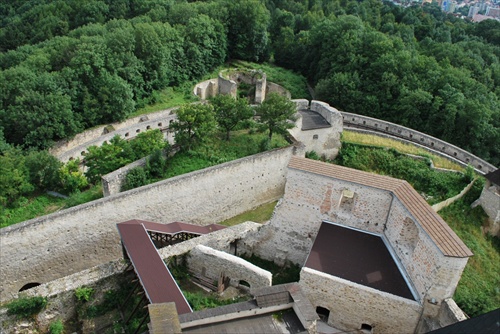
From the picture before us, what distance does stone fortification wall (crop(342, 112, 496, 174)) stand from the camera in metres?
33.2

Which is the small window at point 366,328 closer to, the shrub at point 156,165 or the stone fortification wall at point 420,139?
the shrub at point 156,165

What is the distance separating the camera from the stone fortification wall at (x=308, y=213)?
18.7 m

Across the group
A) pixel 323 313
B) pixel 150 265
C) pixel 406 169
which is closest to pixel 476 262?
pixel 323 313

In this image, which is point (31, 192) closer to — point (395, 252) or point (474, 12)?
point (395, 252)

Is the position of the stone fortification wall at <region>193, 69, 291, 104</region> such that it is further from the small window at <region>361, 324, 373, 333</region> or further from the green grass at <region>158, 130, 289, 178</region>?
the small window at <region>361, 324, 373, 333</region>

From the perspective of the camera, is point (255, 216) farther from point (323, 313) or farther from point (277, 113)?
point (323, 313)

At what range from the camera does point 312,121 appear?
29828 mm

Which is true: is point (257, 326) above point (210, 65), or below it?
above

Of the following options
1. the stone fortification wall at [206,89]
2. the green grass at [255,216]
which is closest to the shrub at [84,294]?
the green grass at [255,216]

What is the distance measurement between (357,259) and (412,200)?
3.11 m

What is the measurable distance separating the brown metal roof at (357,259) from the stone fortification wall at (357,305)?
343mm

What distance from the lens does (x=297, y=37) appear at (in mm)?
55375

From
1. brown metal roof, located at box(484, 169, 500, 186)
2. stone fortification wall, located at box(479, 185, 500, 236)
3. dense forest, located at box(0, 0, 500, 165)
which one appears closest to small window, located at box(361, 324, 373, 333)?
stone fortification wall, located at box(479, 185, 500, 236)

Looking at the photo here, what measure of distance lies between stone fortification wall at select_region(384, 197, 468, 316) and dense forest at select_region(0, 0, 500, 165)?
2293 centimetres
